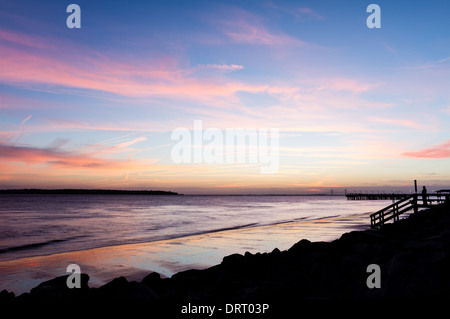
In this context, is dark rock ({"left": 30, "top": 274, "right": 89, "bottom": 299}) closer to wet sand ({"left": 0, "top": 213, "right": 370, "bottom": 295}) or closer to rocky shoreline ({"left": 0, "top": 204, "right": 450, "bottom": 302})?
rocky shoreline ({"left": 0, "top": 204, "right": 450, "bottom": 302})

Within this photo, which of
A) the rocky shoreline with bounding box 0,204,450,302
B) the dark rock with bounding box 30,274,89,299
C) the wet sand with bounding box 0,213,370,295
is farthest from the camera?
the wet sand with bounding box 0,213,370,295

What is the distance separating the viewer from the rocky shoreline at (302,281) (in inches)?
231

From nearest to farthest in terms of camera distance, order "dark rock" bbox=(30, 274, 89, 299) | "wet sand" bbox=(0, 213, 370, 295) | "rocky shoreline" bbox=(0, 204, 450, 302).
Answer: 1. "rocky shoreline" bbox=(0, 204, 450, 302)
2. "dark rock" bbox=(30, 274, 89, 299)
3. "wet sand" bbox=(0, 213, 370, 295)

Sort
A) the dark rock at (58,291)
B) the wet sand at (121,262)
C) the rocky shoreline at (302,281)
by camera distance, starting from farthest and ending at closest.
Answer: the wet sand at (121,262) → the dark rock at (58,291) → the rocky shoreline at (302,281)

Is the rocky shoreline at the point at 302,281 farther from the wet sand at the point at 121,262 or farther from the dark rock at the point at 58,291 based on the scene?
the wet sand at the point at 121,262

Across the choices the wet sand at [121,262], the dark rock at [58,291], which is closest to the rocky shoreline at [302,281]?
the dark rock at [58,291]

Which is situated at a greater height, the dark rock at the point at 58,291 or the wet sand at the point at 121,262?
the dark rock at the point at 58,291

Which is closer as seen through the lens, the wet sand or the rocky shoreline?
the rocky shoreline

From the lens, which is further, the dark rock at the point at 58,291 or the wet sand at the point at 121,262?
the wet sand at the point at 121,262

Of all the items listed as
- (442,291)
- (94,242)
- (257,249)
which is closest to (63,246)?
(94,242)

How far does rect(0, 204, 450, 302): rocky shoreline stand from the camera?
5867 millimetres

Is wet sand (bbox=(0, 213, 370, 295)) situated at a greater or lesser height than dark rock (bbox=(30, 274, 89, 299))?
lesser

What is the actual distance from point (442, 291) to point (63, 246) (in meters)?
20.7

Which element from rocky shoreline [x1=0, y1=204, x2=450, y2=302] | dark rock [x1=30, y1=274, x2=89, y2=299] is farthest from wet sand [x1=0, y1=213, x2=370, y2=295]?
rocky shoreline [x1=0, y1=204, x2=450, y2=302]
